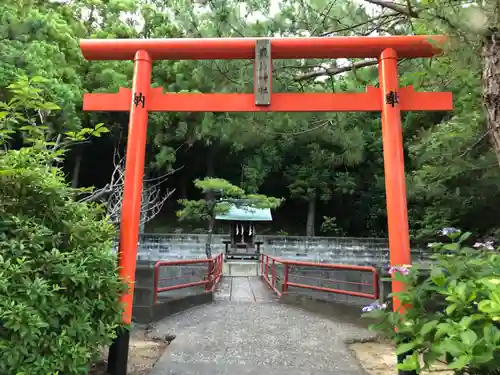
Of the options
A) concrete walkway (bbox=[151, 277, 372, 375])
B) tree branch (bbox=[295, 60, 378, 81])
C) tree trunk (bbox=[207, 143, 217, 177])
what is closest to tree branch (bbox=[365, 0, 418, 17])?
tree branch (bbox=[295, 60, 378, 81])

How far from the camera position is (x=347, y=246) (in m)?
18.6

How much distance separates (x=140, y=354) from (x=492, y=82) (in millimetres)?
4309

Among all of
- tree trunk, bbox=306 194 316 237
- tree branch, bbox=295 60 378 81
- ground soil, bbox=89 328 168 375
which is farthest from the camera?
tree trunk, bbox=306 194 316 237

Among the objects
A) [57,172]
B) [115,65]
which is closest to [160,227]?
[115,65]

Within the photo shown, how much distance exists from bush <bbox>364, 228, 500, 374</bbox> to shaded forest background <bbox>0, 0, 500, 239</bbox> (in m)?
0.97

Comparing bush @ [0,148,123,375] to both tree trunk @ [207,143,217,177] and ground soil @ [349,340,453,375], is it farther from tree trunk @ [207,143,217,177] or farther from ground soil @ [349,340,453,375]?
tree trunk @ [207,143,217,177]

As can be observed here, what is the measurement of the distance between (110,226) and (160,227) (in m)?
25.8

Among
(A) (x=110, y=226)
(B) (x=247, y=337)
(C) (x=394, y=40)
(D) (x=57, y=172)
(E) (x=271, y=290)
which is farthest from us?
(E) (x=271, y=290)

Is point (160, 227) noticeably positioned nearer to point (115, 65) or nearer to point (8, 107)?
Result: point (115, 65)

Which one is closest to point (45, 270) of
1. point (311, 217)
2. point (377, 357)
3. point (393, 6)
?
point (377, 357)

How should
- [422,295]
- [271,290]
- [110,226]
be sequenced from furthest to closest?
1. [271,290]
2. [110,226]
3. [422,295]

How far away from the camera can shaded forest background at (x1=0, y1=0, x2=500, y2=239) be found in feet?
12.0

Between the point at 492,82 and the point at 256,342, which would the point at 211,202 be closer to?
the point at 256,342

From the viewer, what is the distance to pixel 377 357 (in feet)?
14.1
